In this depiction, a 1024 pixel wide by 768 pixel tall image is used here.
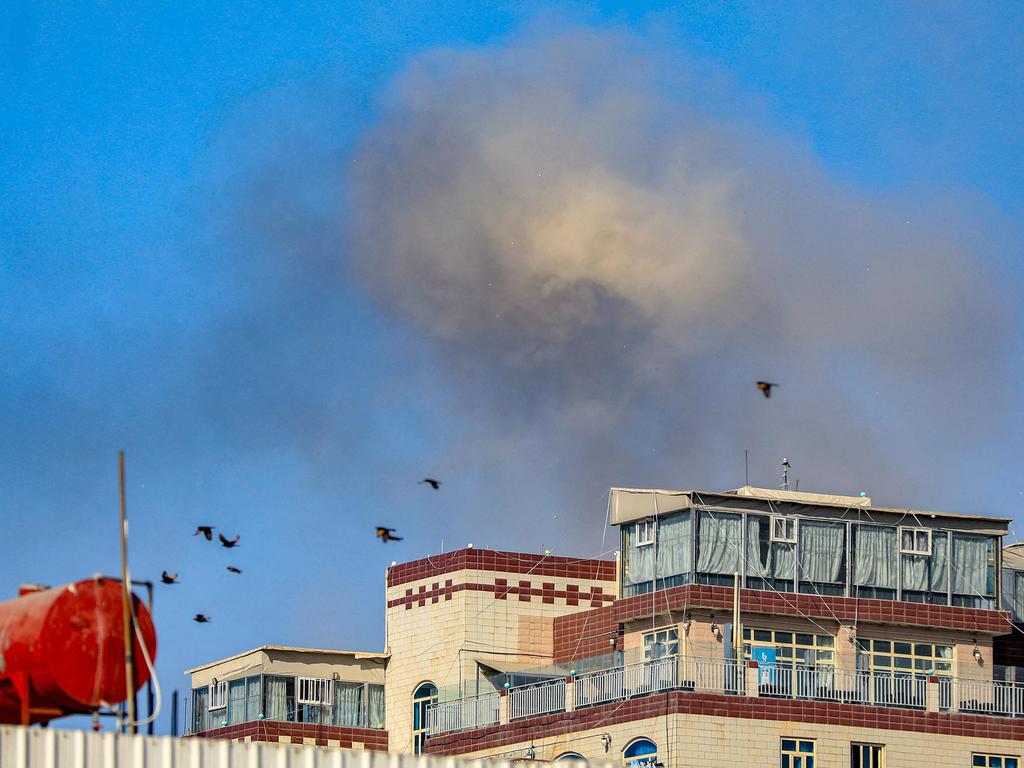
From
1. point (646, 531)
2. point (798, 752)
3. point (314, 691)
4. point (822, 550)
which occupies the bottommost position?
point (798, 752)

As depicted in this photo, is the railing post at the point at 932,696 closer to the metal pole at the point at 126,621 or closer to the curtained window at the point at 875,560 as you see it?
the curtained window at the point at 875,560

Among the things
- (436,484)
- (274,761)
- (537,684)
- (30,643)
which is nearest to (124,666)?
(30,643)

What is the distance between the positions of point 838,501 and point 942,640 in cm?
545

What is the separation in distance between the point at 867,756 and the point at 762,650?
4531 millimetres

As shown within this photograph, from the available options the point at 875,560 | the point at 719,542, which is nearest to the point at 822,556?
the point at 875,560

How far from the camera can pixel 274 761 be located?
1377 inches

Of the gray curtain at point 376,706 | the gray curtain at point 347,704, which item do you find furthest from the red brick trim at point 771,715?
the gray curtain at point 347,704

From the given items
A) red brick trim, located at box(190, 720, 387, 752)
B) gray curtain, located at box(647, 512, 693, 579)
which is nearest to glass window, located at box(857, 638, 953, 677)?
gray curtain, located at box(647, 512, 693, 579)

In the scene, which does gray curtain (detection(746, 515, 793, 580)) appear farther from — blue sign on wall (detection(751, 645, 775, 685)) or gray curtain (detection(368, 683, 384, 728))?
gray curtain (detection(368, 683, 384, 728))

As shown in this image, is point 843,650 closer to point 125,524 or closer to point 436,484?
point 436,484

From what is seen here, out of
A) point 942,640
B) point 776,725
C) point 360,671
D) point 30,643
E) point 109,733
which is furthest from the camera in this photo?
point 360,671

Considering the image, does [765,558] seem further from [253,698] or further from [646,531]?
[253,698]

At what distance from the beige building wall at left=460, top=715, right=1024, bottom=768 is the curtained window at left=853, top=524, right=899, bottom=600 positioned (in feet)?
19.4

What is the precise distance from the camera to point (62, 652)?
124ft
